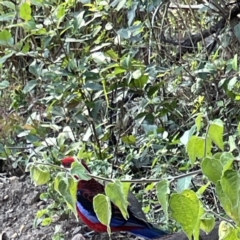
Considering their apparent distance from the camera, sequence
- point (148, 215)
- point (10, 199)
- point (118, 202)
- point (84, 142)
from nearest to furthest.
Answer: point (118, 202), point (148, 215), point (84, 142), point (10, 199)

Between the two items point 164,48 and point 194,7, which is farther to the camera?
point 164,48

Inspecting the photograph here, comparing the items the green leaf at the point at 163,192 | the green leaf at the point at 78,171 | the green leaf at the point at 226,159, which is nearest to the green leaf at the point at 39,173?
the green leaf at the point at 78,171

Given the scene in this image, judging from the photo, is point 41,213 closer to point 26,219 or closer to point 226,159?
point 26,219

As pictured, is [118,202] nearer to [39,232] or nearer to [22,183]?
[39,232]

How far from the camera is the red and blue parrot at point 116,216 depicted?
6.88 feet

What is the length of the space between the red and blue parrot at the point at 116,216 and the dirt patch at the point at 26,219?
14 centimetres

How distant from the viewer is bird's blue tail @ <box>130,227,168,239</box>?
2.05 meters

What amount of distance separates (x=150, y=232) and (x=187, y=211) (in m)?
1.28

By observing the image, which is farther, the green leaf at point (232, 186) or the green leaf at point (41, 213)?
the green leaf at point (41, 213)

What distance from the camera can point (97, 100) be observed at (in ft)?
8.16

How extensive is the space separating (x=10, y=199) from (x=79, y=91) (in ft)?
2.40

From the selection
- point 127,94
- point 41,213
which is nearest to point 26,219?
point 41,213

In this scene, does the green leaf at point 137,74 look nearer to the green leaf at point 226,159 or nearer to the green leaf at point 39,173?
the green leaf at point 39,173

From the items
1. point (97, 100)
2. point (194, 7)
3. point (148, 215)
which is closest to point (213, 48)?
point (194, 7)
